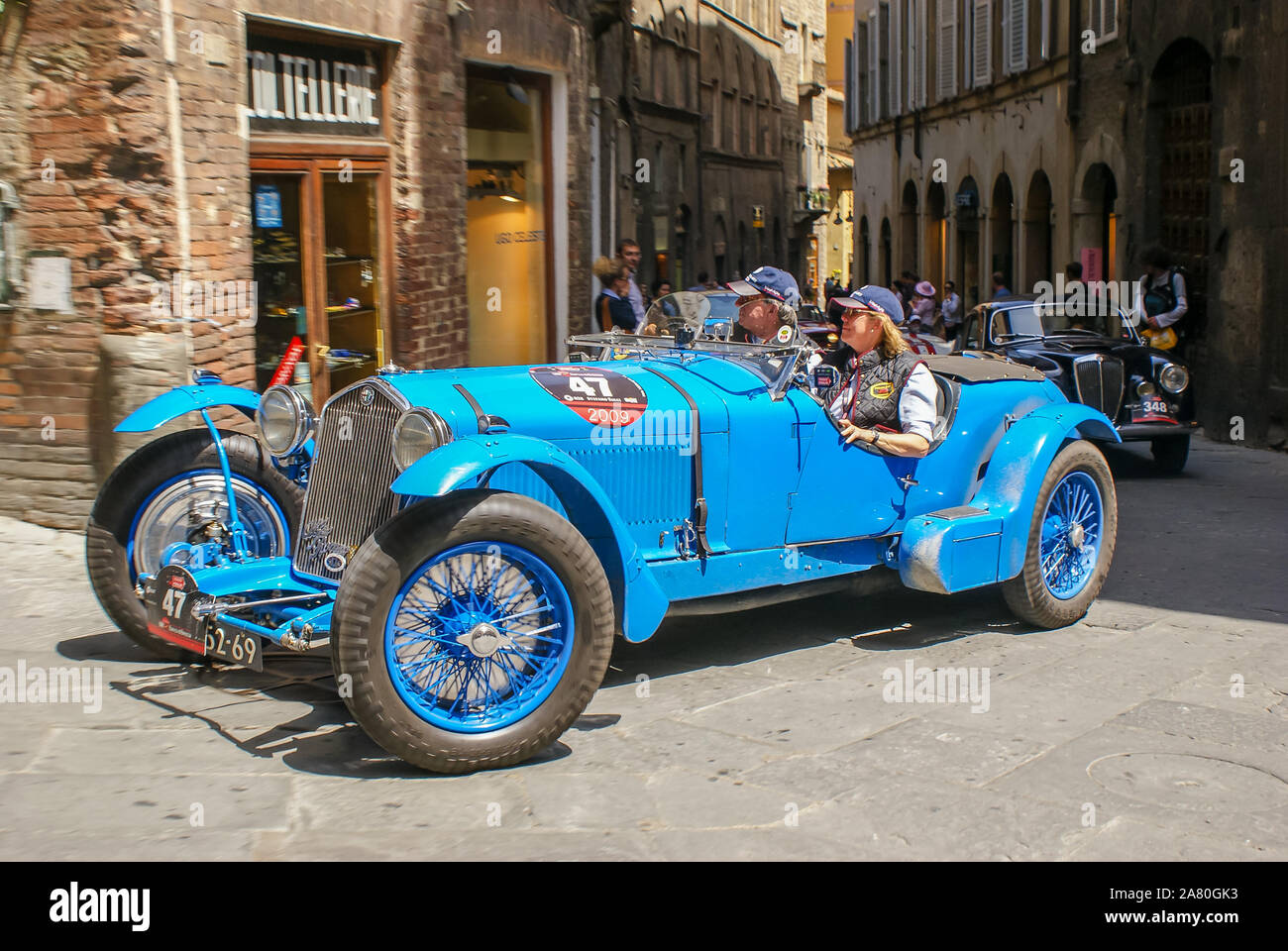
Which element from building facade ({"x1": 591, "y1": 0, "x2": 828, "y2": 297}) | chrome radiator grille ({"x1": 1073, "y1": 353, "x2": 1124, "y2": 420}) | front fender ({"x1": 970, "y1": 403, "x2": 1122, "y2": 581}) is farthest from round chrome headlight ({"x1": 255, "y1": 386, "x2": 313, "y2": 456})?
building facade ({"x1": 591, "y1": 0, "x2": 828, "y2": 297})

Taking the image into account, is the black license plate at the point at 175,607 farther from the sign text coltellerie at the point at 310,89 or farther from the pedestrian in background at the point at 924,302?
the pedestrian in background at the point at 924,302

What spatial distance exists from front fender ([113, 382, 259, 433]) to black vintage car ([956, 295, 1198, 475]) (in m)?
7.05

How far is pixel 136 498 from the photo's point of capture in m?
5.75

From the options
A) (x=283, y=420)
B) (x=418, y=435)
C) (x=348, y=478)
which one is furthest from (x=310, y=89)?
(x=418, y=435)

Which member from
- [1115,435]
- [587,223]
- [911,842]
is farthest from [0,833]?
[587,223]

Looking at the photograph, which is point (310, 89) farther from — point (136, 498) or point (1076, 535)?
point (1076, 535)

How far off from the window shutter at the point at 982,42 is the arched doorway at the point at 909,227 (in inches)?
282

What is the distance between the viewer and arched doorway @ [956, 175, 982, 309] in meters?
29.7

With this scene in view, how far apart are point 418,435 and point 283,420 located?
1.10 meters

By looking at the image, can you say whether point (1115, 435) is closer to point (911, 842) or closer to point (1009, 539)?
point (1009, 539)

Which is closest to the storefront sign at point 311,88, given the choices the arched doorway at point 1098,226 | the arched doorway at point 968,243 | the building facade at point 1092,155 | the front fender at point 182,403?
the front fender at point 182,403

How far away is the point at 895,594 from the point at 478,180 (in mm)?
6403

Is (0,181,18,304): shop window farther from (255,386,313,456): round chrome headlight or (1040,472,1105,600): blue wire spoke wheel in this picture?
(1040,472,1105,600): blue wire spoke wheel

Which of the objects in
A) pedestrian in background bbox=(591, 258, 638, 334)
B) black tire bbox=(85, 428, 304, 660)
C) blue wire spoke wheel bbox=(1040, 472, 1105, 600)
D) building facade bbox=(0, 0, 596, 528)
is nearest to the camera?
black tire bbox=(85, 428, 304, 660)
